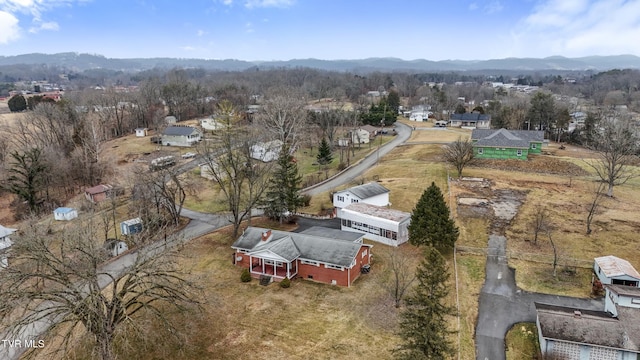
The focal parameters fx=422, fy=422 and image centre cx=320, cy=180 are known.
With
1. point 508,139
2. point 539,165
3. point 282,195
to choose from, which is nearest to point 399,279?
point 282,195

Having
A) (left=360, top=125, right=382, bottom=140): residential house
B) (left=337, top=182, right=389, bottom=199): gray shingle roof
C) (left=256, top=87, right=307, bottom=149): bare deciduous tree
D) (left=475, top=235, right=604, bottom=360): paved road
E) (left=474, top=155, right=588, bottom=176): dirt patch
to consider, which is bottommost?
(left=475, top=235, right=604, bottom=360): paved road

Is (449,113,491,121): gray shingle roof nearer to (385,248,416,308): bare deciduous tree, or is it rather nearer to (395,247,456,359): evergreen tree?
(385,248,416,308): bare deciduous tree

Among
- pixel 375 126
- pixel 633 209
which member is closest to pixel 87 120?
pixel 375 126

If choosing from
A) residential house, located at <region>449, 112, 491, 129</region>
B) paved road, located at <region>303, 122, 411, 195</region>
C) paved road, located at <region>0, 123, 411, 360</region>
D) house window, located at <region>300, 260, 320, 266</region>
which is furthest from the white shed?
residential house, located at <region>449, 112, 491, 129</region>

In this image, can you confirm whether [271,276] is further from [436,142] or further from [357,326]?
[436,142]

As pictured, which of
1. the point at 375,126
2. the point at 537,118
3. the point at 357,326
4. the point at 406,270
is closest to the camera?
the point at 357,326

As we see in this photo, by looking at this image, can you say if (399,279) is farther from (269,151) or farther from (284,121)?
(284,121)

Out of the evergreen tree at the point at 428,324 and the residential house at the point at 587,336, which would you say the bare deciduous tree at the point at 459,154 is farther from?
the evergreen tree at the point at 428,324
